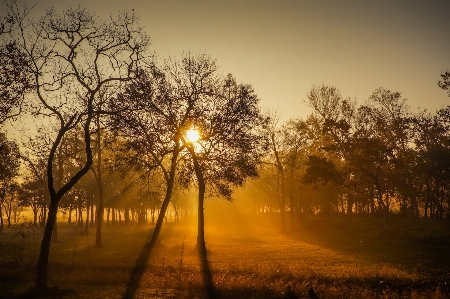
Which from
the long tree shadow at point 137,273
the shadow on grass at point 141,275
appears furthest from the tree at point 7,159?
the shadow on grass at point 141,275

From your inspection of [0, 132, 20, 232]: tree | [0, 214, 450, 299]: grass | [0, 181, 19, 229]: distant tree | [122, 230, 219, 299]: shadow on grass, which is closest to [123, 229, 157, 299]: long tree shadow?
[122, 230, 219, 299]: shadow on grass

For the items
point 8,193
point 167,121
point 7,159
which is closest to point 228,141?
point 167,121

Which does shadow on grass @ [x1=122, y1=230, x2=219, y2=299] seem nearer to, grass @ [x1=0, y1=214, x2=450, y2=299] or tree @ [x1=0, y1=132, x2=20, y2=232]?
grass @ [x1=0, y1=214, x2=450, y2=299]

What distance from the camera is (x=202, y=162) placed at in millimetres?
36188

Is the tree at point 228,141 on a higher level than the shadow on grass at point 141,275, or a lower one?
higher

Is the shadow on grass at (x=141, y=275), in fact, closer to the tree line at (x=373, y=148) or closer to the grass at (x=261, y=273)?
the grass at (x=261, y=273)

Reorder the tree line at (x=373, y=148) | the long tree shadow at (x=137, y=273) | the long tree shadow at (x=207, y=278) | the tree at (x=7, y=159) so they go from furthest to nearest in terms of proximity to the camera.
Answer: the tree line at (x=373, y=148) → the tree at (x=7, y=159) → the long tree shadow at (x=207, y=278) → the long tree shadow at (x=137, y=273)

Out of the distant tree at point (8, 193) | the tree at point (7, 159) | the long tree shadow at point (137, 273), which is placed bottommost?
the long tree shadow at point (137, 273)

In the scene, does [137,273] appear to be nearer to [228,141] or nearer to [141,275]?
[141,275]

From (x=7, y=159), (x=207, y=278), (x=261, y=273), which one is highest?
(x=7, y=159)

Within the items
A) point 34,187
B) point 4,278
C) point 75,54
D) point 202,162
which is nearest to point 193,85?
point 202,162

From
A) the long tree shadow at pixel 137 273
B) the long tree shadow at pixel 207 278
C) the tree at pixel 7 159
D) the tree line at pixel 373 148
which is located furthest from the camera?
the tree line at pixel 373 148

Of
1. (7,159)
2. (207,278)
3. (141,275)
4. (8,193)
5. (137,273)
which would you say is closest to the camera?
(207,278)

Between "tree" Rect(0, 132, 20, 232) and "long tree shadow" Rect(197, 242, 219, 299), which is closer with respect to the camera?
"long tree shadow" Rect(197, 242, 219, 299)
